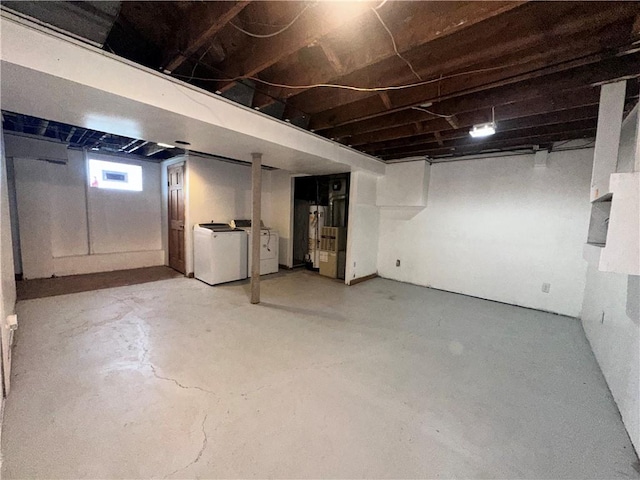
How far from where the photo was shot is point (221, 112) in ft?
8.13

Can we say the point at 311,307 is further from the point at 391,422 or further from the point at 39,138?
the point at 39,138

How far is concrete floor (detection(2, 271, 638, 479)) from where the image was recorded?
141cm

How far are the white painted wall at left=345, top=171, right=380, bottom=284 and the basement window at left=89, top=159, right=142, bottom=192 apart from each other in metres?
4.65

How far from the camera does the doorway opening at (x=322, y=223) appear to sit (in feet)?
17.5

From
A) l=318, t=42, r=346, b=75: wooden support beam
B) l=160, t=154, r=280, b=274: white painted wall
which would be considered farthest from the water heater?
l=318, t=42, r=346, b=75: wooden support beam

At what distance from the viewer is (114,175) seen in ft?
17.0

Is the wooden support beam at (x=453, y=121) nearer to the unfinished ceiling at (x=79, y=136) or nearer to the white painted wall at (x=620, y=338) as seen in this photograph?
the white painted wall at (x=620, y=338)

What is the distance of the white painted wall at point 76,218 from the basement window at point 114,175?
0.10 m

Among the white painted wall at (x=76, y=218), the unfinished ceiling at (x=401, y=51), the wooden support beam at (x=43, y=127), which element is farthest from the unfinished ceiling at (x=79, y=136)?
the unfinished ceiling at (x=401, y=51)

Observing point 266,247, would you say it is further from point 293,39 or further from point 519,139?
point 519,139

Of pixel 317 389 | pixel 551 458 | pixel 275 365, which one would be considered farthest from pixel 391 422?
pixel 275 365

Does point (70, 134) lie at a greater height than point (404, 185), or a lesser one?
greater

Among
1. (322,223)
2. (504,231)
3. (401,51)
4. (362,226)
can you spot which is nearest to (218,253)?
(322,223)

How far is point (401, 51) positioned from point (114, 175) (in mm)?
5910
